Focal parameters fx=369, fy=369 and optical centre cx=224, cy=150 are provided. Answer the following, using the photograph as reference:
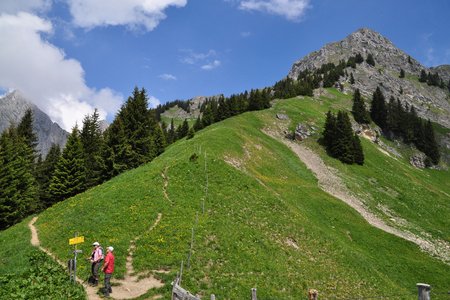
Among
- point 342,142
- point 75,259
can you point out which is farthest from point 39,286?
point 342,142

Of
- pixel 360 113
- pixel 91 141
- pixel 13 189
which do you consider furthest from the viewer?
pixel 360 113

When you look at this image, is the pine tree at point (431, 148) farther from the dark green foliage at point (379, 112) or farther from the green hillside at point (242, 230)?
the green hillside at point (242, 230)

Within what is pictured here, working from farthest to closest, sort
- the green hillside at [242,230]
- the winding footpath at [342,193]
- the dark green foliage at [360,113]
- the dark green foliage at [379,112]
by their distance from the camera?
the dark green foliage at [379,112]
the dark green foliage at [360,113]
the winding footpath at [342,193]
the green hillside at [242,230]

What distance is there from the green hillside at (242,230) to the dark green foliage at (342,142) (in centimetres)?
1613

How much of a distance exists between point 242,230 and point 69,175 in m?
33.1

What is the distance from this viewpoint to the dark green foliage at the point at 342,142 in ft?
252

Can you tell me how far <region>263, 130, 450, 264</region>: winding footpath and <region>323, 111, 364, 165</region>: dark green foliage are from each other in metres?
5.23

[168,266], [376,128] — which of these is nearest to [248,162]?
[168,266]

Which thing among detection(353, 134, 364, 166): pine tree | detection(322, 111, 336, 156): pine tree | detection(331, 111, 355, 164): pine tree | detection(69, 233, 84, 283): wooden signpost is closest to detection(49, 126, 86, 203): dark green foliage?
detection(69, 233, 84, 283): wooden signpost

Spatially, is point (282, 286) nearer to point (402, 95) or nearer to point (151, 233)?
point (151, 233)

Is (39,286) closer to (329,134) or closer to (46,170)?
(46,170)

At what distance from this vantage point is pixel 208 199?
38469mm

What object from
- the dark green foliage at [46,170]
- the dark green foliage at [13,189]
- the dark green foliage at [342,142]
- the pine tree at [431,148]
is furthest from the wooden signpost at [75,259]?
the pine tree at [431,148]

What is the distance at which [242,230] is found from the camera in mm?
33469
